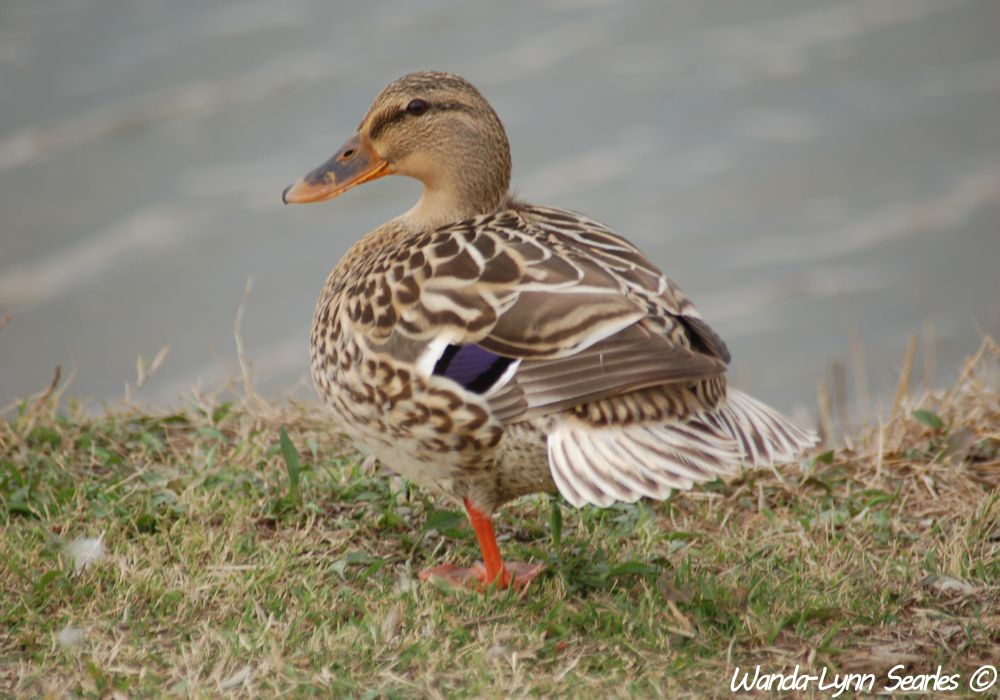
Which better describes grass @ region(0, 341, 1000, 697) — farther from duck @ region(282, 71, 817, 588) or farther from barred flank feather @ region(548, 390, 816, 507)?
barred flank feather @ region(548, 390, 816, 507)

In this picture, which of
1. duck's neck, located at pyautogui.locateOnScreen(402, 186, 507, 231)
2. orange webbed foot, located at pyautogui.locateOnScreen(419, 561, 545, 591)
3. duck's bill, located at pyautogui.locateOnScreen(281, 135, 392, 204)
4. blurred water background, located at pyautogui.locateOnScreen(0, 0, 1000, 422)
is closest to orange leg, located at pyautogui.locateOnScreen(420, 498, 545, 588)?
orange webbed foot, located at pyautogui.locateOnScreen(419, 561, 545, 591)

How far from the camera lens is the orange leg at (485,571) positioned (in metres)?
3.91

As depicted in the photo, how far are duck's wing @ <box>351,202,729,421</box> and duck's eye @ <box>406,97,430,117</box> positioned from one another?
0.60m

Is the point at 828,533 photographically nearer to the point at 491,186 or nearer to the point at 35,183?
the point at 491,186

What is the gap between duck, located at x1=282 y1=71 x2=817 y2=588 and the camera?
3463 millimetres

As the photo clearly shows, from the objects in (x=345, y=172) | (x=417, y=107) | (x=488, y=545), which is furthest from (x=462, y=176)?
(x=488, y=545)

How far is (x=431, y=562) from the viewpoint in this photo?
4.19m

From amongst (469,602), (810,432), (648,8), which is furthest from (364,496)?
(648,8)

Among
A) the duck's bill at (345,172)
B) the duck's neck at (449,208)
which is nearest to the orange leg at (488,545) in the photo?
the duck's neck at (449,208)

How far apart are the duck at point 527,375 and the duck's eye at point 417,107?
46 cm

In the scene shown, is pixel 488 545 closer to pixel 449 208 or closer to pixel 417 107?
pixel 449 208

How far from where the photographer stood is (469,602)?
150 inches

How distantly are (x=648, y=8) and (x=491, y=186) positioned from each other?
7.05 metres

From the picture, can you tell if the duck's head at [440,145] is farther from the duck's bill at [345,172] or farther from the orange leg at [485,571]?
the orange leg at [485,571]
